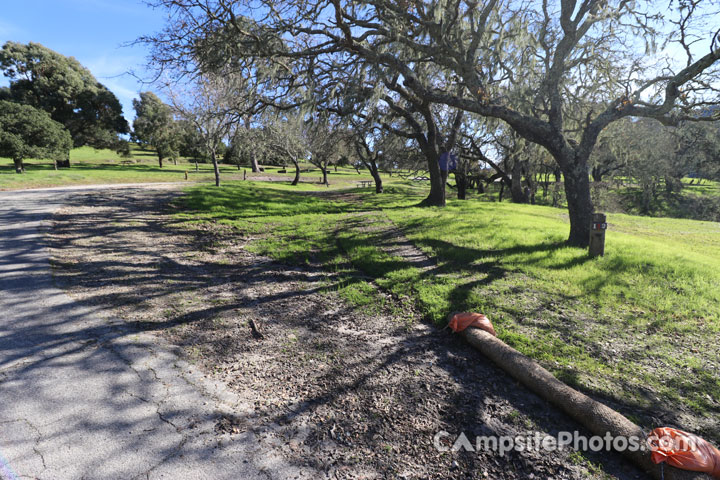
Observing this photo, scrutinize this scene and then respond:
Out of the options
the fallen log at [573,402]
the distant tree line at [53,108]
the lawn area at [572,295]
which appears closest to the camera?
the fallen log at [573,402]

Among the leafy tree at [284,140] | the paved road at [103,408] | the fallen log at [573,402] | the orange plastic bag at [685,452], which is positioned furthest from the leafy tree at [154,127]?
the orange plastic bag at [685,452]

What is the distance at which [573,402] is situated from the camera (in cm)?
284

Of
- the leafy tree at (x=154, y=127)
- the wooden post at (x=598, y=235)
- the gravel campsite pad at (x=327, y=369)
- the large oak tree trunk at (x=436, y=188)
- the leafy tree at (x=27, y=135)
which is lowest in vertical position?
the gravel campsite pad at (x=327, y=369)

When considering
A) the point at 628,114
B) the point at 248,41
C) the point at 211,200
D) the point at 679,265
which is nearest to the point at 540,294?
the point at 679,265

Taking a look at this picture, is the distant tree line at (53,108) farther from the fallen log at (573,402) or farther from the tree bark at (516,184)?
the tree bark at (516,184)

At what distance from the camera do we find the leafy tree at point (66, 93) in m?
31.4

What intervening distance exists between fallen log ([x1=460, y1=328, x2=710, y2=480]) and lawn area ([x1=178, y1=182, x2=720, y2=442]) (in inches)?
18.4

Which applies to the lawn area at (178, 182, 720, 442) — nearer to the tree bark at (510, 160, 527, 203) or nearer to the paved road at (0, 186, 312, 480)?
the paved road at (0, 186, 312, 480)

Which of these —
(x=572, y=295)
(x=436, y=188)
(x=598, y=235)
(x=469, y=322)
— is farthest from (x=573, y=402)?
(x=436, y=188)

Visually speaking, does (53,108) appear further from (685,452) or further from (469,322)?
(685,452)

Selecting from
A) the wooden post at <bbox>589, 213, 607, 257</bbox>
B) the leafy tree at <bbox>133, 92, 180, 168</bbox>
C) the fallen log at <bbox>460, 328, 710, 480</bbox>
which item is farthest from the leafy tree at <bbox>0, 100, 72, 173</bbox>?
the wooden post at <bbox>589, 213, 607, 257</bbox>

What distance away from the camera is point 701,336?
172 inches

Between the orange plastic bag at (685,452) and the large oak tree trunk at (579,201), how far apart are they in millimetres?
6931

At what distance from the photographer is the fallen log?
232 cm
